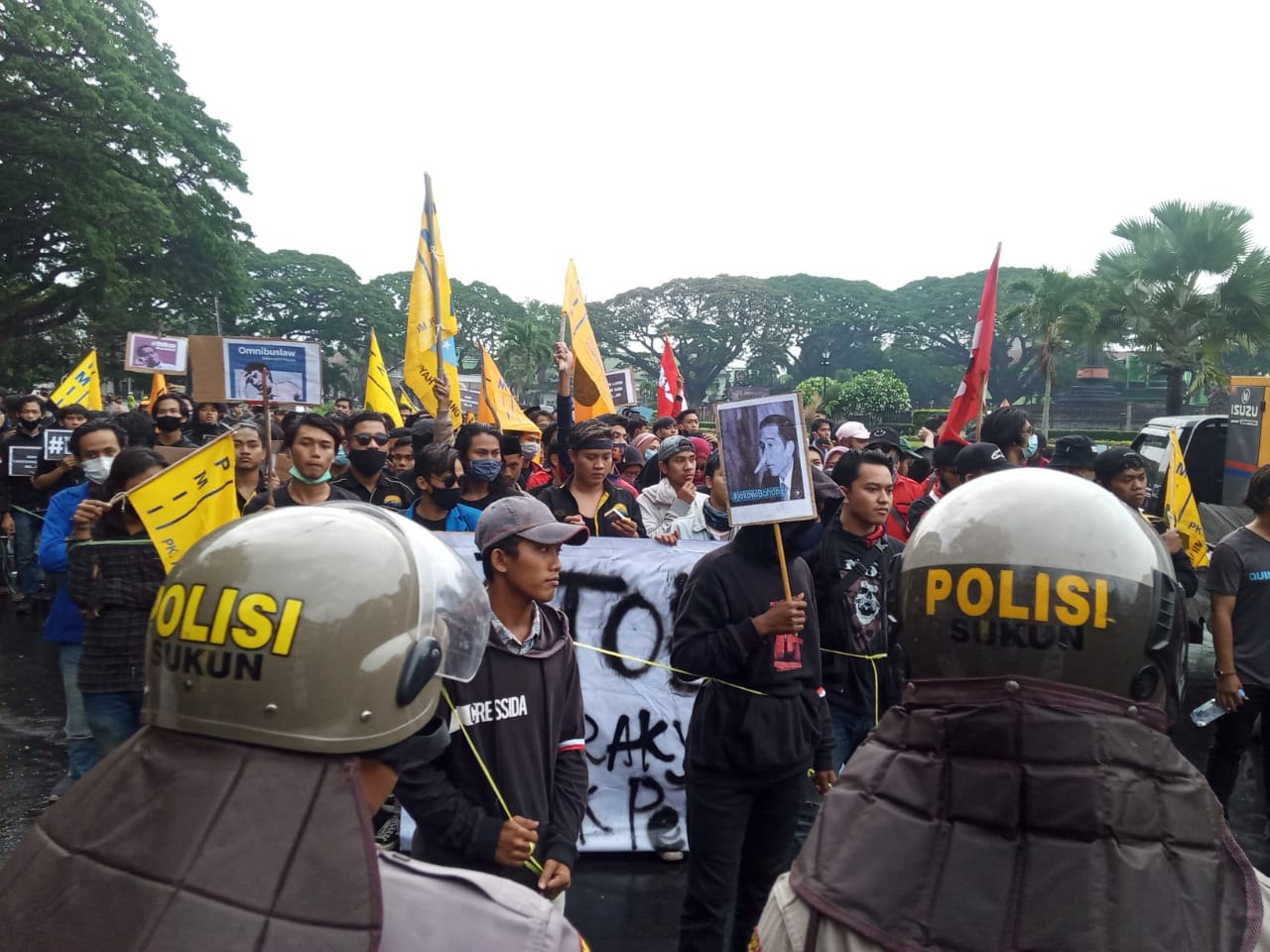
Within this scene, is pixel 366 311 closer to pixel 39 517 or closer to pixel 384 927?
pixel 39 517

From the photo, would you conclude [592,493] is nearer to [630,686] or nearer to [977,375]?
[630,686]

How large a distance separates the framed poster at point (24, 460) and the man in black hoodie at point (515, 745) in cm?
738

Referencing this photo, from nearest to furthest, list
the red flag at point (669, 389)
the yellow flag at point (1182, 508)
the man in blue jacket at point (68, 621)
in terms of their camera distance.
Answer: the man in blue jacket at point (68, 621)
the yellow flag at point (1182, 508)
the red flag at point (669, 389)

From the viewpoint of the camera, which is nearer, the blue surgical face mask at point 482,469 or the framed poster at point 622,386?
the blue surgical face mask at point 482,469

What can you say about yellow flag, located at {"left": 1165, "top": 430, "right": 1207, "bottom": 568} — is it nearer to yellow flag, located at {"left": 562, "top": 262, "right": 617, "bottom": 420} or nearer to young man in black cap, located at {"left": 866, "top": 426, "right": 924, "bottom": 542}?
young man in black cap, located at {"left": 866, "top": 426, "right": 924, "bottom": 542}

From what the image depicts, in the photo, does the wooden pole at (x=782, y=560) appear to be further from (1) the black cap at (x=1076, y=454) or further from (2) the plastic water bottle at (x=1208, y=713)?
(1) the black cap at (x=1076, y=454)

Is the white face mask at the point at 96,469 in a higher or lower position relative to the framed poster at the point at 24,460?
higher

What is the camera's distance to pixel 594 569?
15.1 ft

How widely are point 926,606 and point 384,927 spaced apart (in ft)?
2.62

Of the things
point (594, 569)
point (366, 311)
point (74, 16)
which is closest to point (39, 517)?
point (594, 569)

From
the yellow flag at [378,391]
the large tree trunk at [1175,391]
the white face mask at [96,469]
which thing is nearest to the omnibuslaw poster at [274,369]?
the white face mask at [96,469]

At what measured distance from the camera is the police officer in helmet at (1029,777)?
1.12 metres

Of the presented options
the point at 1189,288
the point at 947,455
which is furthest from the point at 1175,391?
the point at 947,455

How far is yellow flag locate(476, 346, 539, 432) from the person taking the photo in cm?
779
